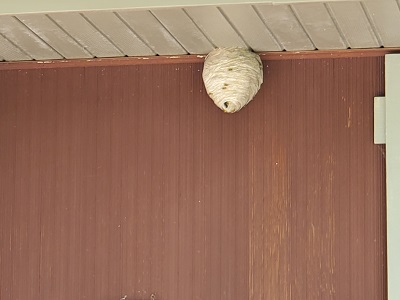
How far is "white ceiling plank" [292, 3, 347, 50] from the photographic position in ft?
11.9

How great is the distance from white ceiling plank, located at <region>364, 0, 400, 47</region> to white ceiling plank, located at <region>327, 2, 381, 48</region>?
31 mm

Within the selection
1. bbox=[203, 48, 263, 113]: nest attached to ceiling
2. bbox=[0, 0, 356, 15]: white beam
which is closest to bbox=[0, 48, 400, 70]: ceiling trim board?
bbox=[203, 48, 263, 113]: nest attached to ceiling

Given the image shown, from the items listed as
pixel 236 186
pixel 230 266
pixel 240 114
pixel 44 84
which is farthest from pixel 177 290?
pixel 44 84

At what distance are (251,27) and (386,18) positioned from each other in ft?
1.71

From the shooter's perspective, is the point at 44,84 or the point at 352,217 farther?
the point at 44,84

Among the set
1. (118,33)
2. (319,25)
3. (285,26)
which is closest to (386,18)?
(319,25)

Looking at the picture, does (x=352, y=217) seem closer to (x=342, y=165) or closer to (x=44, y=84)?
(x=342, y=165)

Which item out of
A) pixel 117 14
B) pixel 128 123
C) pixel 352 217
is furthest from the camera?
pixel 128 123

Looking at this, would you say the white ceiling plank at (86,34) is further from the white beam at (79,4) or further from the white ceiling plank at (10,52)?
the white ceiling plank at (10,52)

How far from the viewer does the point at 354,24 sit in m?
3.79

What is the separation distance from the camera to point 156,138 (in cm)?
435

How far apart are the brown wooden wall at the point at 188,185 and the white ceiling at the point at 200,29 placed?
6.9 inches

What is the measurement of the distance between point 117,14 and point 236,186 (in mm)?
951

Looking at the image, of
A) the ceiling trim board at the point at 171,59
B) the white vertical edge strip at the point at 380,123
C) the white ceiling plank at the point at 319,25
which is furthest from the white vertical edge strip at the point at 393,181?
the white ceiling plank at the point at 319,25
